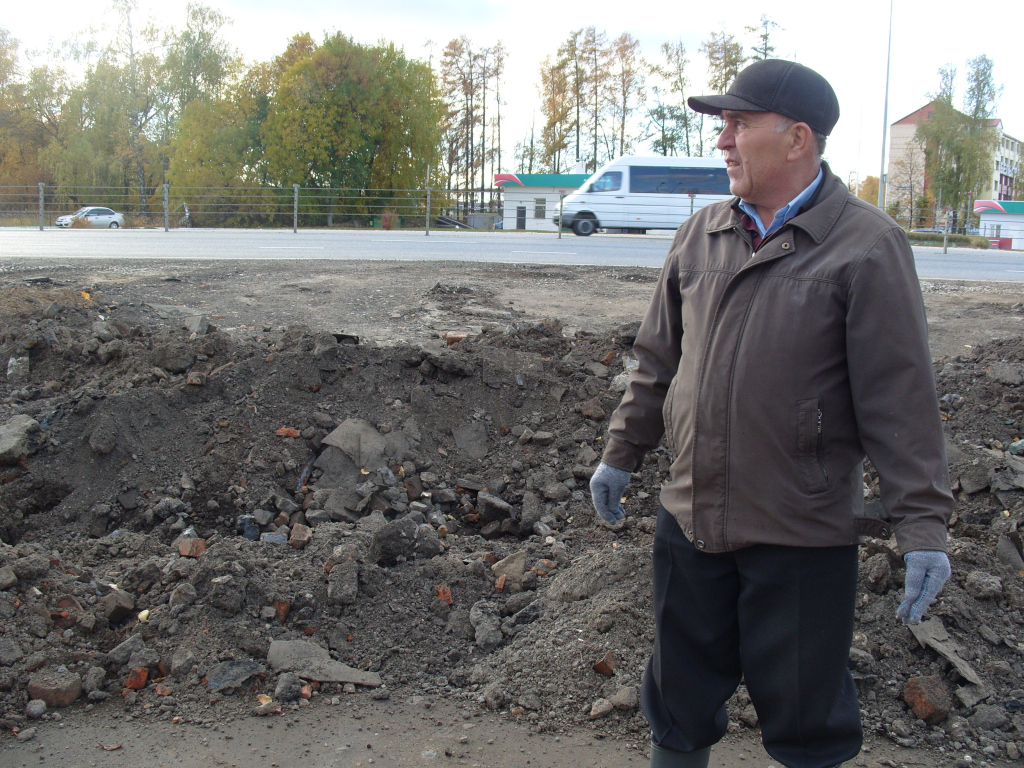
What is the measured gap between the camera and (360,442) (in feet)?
16.5

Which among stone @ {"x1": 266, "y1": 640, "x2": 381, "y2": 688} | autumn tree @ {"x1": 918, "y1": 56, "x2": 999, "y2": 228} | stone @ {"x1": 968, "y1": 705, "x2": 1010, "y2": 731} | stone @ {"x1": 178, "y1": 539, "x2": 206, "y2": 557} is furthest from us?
autumn tree @ {"x1": 918, "y1": 56, "x2": 999, "y2": 228}

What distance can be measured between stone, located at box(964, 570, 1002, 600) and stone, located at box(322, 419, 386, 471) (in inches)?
124

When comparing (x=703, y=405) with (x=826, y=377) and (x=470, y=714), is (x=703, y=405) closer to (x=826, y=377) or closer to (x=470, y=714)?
(x=826, y=377)

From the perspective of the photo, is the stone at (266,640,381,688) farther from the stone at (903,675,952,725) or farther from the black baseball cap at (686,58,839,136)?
the black baseball cap at (686,58,839,136)

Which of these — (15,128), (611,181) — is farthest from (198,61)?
(611,181)

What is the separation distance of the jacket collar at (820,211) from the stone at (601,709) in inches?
68.6

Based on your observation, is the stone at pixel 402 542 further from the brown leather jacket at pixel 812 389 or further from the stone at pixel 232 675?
the brown leather jacket at pixel 812 389

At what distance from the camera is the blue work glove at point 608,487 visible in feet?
7.86

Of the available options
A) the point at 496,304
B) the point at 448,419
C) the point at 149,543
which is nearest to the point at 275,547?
the point at 149,543

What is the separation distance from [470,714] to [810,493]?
1623 millimetres

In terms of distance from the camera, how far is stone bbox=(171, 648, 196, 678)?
9.97ft

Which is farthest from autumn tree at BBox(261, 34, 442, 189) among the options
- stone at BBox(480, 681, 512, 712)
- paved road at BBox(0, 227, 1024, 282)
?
stone at BBox(480, 681, 512, 712)

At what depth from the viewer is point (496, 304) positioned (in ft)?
28.1

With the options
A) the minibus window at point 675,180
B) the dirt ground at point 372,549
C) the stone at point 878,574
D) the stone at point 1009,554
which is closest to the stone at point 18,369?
the dirt ground at point 372,549
